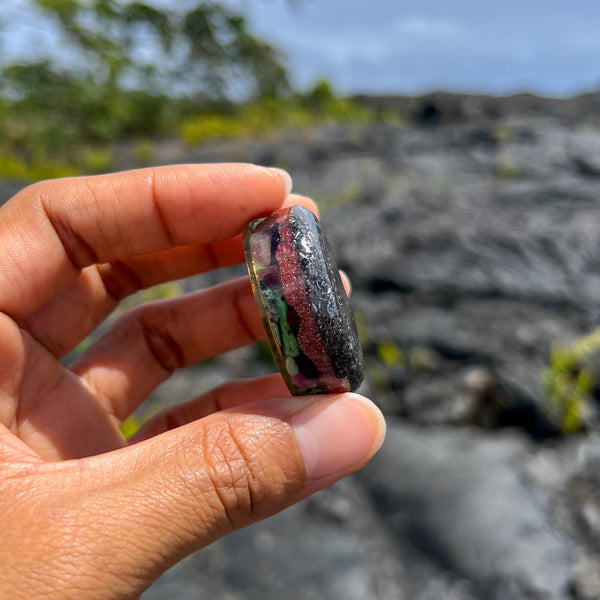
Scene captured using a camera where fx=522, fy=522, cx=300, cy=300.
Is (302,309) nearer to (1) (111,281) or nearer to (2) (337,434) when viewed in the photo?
(2) (337,434)

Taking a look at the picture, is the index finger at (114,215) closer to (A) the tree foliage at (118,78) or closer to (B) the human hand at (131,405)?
(B) the human hand at (131,405)

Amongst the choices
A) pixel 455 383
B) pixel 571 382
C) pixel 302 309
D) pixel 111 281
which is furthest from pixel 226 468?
pixel 571 382

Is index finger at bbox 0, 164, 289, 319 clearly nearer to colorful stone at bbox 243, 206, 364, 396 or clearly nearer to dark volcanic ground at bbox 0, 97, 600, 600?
colorful stone at bbox 243, 206, 364, 396

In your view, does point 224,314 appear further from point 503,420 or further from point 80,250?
point 503,420

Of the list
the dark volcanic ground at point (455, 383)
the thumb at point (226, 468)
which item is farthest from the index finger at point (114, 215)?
the dark volcanic ground at point (455, 383)

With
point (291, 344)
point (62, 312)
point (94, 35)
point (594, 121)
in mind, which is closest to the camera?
point (291, 344)

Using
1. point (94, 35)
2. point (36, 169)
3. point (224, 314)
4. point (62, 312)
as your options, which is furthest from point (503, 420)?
point (94, 35)

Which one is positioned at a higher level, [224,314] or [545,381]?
[224,314]

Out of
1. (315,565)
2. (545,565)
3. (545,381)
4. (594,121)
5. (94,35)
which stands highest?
(94,35)
